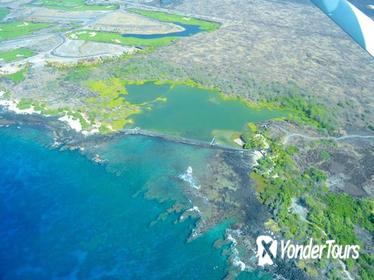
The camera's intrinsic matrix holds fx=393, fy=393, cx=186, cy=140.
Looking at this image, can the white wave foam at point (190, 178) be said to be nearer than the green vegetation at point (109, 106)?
Yes

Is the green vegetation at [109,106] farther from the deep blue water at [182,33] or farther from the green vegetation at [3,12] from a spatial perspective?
the green vegetation at [3,12]

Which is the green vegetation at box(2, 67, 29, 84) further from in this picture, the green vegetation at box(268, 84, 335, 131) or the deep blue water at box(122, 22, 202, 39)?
the green vegetation at box(268, 84, 335, 131)

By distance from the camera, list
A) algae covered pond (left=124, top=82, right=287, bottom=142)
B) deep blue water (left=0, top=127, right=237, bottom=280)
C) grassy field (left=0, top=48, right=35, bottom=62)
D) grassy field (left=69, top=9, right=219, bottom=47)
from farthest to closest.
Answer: grassy field (left=69, top=9, right=219, bottom=47), grassy field (left=0, top=48, right=35, bottom=62), algae covered pond (left=124, top=82, right=287, bottom=142), deep blue water (left=0, top=127, right=237, bottom=280)

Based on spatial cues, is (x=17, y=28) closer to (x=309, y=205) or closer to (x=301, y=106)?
(x=301, y=106)

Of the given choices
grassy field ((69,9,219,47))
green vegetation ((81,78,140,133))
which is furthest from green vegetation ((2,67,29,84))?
grassy field ((69,9,219,47))

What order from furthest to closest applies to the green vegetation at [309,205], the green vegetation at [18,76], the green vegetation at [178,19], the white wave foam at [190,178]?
the green vegetation at [178,19]
the green vegetation at [18,76]
the white wave foam at [190,178]
the green vegetation at [309,205]

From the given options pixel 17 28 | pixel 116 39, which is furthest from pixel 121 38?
pixel 17 28

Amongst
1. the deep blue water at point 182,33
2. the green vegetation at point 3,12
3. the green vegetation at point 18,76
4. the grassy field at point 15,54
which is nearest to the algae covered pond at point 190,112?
the green vegetation at point 18,76
